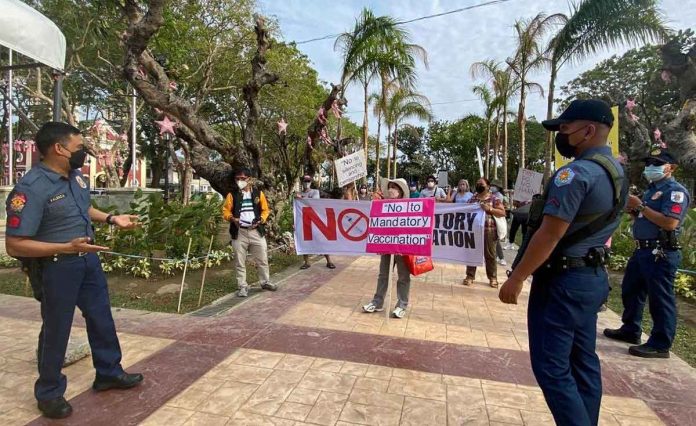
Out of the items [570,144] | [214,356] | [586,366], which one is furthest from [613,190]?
[214,356]

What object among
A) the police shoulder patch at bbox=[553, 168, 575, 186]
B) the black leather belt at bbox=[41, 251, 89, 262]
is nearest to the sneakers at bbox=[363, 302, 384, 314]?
the black leather belt at bbox=[41, 251, 89, 262]

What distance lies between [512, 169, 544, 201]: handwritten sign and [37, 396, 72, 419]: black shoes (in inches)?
337

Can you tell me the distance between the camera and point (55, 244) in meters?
2.83

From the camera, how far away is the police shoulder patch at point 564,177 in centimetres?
229

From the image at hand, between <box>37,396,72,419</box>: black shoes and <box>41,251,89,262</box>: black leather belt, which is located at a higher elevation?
<box>41,251,89,262</box>: black leather belt

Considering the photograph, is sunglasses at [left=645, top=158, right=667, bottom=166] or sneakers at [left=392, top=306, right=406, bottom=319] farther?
sneakers at [left=392, top=306, right=406, bottom=319]

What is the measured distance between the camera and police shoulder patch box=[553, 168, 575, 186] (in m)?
2.29

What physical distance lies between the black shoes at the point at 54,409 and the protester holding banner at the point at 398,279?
130 inches

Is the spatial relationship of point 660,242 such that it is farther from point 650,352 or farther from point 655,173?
point 650,352

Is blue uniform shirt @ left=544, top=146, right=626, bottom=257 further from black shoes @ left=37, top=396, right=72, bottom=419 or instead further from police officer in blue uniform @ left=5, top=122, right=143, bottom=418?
black shoes @ left=37, top=396, right=72, bottom=419

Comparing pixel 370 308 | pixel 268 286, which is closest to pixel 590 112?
pixel 370 308

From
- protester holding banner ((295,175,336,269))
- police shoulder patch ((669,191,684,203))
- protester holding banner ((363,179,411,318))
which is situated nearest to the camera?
police shoulder patch ((669,191,684,203))

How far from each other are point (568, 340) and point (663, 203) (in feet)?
8.38

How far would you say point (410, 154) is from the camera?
55375 millimetres
